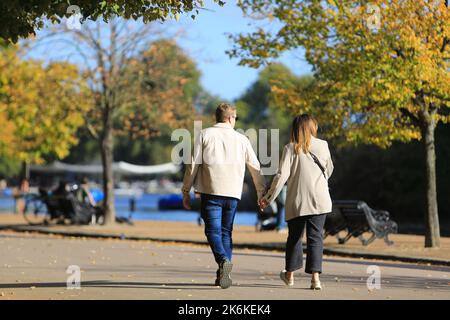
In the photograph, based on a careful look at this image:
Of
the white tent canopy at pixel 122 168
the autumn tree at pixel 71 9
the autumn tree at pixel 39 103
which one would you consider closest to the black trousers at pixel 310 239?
the autumn tree at pixel 71 9

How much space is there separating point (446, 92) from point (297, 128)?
9.44 m

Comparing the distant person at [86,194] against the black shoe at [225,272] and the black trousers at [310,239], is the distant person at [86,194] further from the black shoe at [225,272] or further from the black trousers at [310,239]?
the black shoe at [225,272]

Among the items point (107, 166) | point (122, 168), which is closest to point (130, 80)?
point (107, 166)

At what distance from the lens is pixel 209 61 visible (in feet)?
114

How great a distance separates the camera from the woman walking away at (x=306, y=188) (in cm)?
1187

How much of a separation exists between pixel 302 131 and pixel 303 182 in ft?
1.82

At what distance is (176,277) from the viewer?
1387cm

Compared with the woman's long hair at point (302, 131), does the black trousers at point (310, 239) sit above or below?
below

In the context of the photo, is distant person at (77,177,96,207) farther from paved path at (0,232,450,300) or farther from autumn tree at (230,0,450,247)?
paved path at (0,232,450,300)

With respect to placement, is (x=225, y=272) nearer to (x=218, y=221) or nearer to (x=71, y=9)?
(x=218, y=221)

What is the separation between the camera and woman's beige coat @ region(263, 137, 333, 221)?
1186 cm

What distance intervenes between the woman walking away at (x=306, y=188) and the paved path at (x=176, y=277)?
1.59ft

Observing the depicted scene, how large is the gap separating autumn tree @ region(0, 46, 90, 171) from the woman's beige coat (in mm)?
19069

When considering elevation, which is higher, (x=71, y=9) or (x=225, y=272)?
(x=71, y=9)
